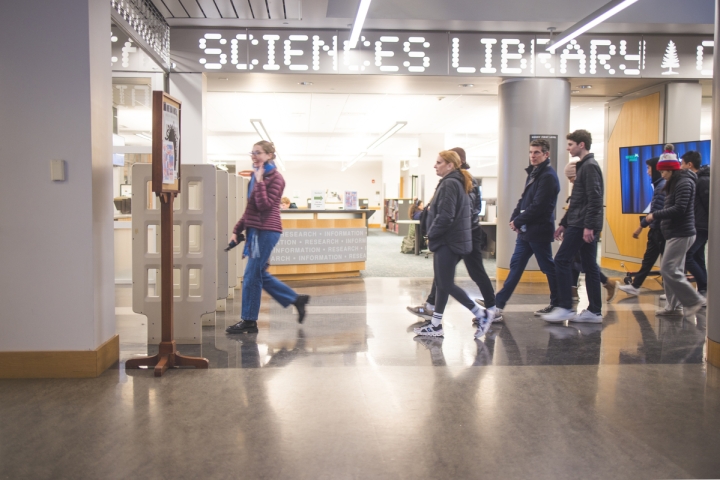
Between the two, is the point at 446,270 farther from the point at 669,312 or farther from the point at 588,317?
the point at 669,312

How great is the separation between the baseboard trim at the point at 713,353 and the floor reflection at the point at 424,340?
0.31 ft

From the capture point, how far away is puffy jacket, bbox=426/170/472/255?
4.25m

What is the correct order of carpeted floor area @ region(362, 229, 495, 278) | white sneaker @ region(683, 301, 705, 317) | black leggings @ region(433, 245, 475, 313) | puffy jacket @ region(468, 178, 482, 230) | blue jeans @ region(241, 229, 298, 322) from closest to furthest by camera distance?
black leggings @ region(433, 245, 475, 313)
blue jeans @ region(241, 229, 298, 322)
puffy jacket @ region(468, 178, 482, 230)
white sneaker @ region(683, 301, 705, 317)
carpeted floor area @ region(362, 229, 495, 278)

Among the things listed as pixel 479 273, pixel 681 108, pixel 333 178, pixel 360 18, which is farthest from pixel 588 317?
pixel 333 178

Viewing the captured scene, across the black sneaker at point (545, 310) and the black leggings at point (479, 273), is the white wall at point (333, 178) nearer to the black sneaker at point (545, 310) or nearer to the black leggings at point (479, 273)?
the black sneaker at point (545, 310)

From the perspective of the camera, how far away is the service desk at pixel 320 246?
7680 mm

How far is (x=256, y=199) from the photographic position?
4473mm

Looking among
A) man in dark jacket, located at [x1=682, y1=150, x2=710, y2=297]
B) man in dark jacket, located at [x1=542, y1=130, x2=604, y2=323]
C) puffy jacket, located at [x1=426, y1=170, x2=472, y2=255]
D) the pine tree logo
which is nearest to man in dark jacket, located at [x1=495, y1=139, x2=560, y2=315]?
man in dark jacket, located at [x1=542, y1=130, x2=604, y2=323]

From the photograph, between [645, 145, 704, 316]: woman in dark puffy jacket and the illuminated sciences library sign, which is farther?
the illuminated sciences library sign

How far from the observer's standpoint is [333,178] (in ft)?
98.4

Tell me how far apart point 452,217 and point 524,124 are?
3.89 metres

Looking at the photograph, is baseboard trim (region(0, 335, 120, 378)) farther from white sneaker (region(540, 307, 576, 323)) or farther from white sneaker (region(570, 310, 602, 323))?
white sneaker (region(570, 310, 602, 323))

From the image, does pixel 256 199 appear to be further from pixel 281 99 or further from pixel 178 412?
pixel 281 99

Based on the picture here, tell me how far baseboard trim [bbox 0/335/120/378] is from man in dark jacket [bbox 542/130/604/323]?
11.9 feet
